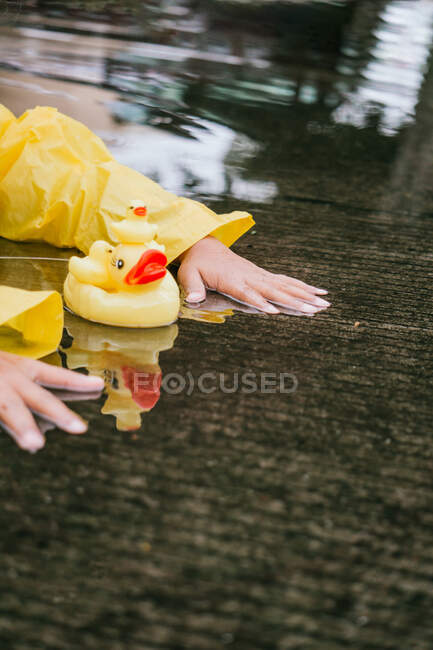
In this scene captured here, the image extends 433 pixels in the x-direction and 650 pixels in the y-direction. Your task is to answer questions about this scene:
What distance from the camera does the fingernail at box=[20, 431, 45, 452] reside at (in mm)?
1043

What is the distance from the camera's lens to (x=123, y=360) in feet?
4.30

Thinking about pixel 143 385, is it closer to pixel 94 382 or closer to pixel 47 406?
pixel 94 382

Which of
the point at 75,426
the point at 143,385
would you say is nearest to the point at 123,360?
the point at 143,385

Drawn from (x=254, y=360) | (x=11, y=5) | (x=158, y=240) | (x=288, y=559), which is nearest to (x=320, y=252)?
(x=158, y=240)

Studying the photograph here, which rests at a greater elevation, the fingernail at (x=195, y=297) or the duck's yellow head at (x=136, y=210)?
the duck's yellow head at (x=136, y=210)

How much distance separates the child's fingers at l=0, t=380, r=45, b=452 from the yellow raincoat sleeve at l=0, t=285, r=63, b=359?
0.19 m

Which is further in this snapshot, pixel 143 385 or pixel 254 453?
pixel 143 385

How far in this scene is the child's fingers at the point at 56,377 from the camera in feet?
3.82

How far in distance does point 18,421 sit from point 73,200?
79cm

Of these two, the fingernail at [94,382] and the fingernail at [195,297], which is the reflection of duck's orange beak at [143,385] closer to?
the fingernail at [94,382]

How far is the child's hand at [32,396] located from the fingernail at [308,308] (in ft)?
1.74

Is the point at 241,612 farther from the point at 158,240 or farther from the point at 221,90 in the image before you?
the point at 221,90

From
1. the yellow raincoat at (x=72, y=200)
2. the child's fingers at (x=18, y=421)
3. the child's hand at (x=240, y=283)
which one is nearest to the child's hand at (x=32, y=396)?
the child's fingers at (x=18, y=421)

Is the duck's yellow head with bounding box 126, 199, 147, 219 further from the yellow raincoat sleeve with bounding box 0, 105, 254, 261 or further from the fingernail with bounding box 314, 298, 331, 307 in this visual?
the fingernail with bounding box 314, 298, 331, 307
